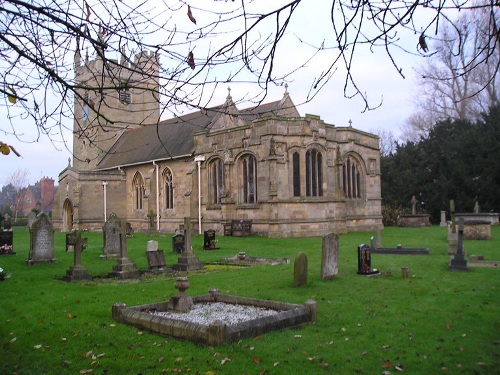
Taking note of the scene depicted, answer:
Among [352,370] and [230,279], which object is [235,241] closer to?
[230,279]

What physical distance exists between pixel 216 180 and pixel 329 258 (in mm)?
18341

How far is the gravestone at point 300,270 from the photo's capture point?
1159 cm

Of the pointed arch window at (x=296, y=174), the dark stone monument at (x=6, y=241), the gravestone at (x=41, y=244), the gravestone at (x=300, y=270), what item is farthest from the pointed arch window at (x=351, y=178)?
the gravestone at (x=300, y=270)

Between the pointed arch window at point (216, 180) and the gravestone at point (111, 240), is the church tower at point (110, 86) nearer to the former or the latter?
the gravestone at point (111, 240)

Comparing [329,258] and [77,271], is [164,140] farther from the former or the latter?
[329,258]

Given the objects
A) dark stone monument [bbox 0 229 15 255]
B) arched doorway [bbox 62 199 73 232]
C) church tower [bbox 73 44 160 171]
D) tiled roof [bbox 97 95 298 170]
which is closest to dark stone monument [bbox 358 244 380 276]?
church tower [bbox 73 44 160 171]

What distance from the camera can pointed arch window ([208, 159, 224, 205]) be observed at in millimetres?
29969

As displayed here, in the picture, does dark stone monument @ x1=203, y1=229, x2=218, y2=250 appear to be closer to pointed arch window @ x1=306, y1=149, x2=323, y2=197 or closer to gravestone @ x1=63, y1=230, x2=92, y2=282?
pointed arch window @ x1=306, y1=149, x2=323, y2=197

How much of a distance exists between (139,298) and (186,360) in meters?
4.44

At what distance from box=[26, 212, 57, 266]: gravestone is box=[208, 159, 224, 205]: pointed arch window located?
13428mm

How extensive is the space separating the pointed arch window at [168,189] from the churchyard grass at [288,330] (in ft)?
65.8

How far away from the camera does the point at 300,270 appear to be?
11.7m

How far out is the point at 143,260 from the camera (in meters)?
18.1

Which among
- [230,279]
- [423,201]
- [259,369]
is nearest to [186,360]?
[259,369]
